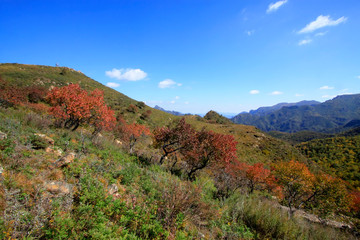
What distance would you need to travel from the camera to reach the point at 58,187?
362 cm

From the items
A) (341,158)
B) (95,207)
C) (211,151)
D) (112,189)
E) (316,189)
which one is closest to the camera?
(95,207)

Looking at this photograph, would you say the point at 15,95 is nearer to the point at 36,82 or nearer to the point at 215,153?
the point at 215,153

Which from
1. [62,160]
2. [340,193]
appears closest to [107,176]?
[62,160]

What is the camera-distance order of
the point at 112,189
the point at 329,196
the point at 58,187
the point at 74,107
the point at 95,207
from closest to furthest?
the point at 95,207 → the point at 58,187 → the point at 112,189 → the point at 74,107 → the point at 329,196

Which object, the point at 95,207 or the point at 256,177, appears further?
the point at 256,177

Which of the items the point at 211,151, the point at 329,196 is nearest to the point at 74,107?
the point at 211,151

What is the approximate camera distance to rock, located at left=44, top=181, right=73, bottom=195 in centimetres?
350

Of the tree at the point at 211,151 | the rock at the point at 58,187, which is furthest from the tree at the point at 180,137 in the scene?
the rock at the point at 58,187

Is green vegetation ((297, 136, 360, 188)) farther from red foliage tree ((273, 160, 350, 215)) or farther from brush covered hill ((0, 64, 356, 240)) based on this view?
brush covered hill ((0, 64, 356, 240))

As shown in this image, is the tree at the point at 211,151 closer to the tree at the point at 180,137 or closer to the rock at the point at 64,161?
the tree at the point at 180,137

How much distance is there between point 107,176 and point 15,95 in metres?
17.9

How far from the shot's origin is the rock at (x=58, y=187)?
3.50 m

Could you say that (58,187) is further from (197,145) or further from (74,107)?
(74,107)

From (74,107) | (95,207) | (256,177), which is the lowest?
(256,177)
